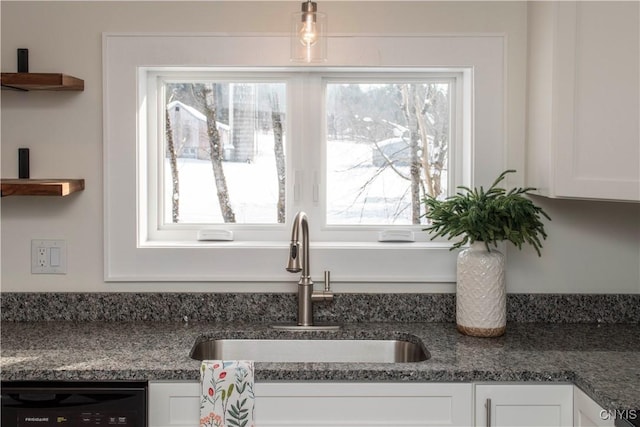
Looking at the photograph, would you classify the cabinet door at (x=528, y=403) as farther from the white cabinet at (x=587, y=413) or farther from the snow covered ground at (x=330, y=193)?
the snow covered ground at (x=330, y=193)

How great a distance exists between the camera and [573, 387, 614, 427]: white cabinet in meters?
1.66

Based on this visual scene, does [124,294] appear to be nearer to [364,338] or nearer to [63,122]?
[63,122]

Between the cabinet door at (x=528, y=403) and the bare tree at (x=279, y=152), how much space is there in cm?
104

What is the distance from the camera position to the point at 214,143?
2621mm

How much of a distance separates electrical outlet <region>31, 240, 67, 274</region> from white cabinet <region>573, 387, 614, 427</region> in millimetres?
1672

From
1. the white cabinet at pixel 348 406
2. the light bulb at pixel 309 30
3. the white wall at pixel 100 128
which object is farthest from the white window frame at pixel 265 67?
the white cabinet at pixel 348 406

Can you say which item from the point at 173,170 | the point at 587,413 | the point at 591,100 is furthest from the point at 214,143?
the point at 587,413

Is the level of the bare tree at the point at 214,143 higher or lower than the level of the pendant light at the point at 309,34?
lower

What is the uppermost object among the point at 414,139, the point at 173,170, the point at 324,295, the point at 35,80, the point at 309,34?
the point at 309,34

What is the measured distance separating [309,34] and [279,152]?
0.59 m

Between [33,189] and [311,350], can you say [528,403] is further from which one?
[33,189]

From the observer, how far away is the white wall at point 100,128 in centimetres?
243

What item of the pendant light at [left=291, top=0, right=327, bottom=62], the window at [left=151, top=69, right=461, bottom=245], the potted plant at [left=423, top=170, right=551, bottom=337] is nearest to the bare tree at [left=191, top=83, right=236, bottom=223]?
the window at [left=151, top=69, right=461, bottom=245]

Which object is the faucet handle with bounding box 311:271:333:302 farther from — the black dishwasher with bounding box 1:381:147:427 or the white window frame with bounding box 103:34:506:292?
the black dishwasher with bounding box 1:381:147:427
